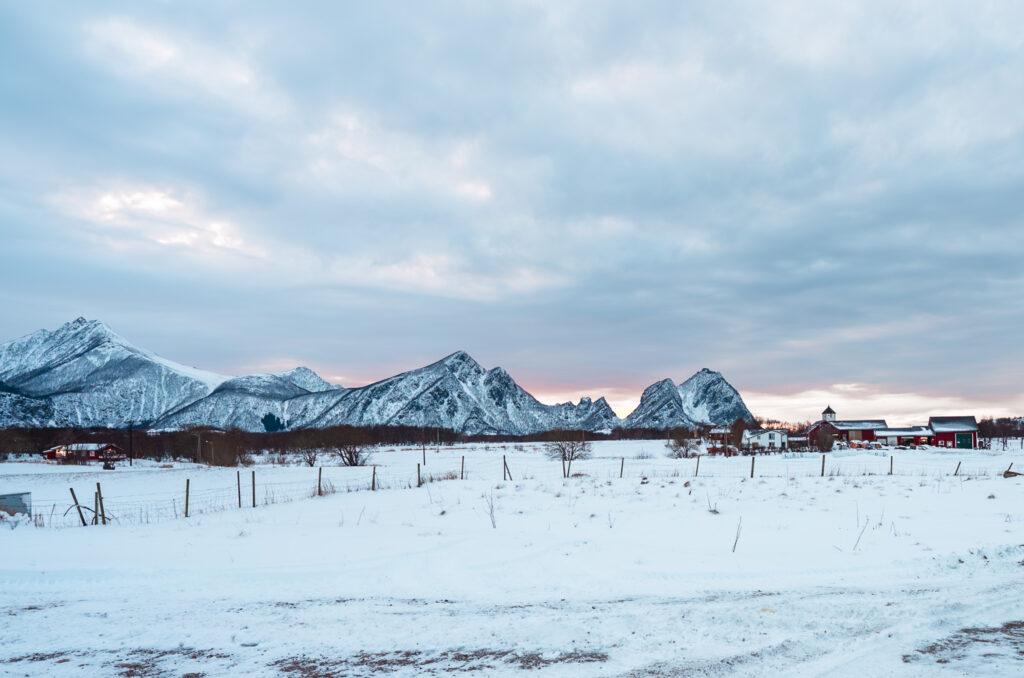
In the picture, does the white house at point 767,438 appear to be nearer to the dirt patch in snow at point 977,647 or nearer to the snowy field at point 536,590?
the snowy field at point 536,590

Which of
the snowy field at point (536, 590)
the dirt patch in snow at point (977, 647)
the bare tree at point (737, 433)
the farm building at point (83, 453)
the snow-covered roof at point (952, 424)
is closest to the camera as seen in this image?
the dirt patch in snow at point (977, 647)

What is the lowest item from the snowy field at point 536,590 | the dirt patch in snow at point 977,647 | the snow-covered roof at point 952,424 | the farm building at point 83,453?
the farm building at point 83,453

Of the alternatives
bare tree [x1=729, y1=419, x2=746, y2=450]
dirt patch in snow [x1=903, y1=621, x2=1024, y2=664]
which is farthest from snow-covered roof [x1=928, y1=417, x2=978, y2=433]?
dirt patch in snow [x1=903, y1=621, x2=1024, y2=664]

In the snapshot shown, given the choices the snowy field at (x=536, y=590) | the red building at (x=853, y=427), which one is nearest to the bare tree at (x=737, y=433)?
the red building at (x=853, y=427)

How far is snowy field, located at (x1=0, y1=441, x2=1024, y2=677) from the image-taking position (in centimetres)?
732

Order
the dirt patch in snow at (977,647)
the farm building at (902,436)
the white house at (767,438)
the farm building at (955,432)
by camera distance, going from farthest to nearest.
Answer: the farm building at (902,436) → the farm building at (955,432) → the white house at (767,438) → the dirt patch in snow at (977,647)

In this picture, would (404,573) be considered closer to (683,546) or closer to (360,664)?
(360,664)

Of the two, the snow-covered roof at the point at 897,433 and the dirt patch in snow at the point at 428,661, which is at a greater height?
the dirt patch in snow at the point at 428,661

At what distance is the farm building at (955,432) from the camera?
97562 millimetres

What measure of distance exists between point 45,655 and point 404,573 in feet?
19.3

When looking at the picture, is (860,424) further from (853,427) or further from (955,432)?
(955,432)

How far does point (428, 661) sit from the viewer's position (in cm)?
727

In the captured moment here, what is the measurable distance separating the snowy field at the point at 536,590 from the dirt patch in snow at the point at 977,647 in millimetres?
40

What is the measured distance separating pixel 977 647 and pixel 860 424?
5030 inches
